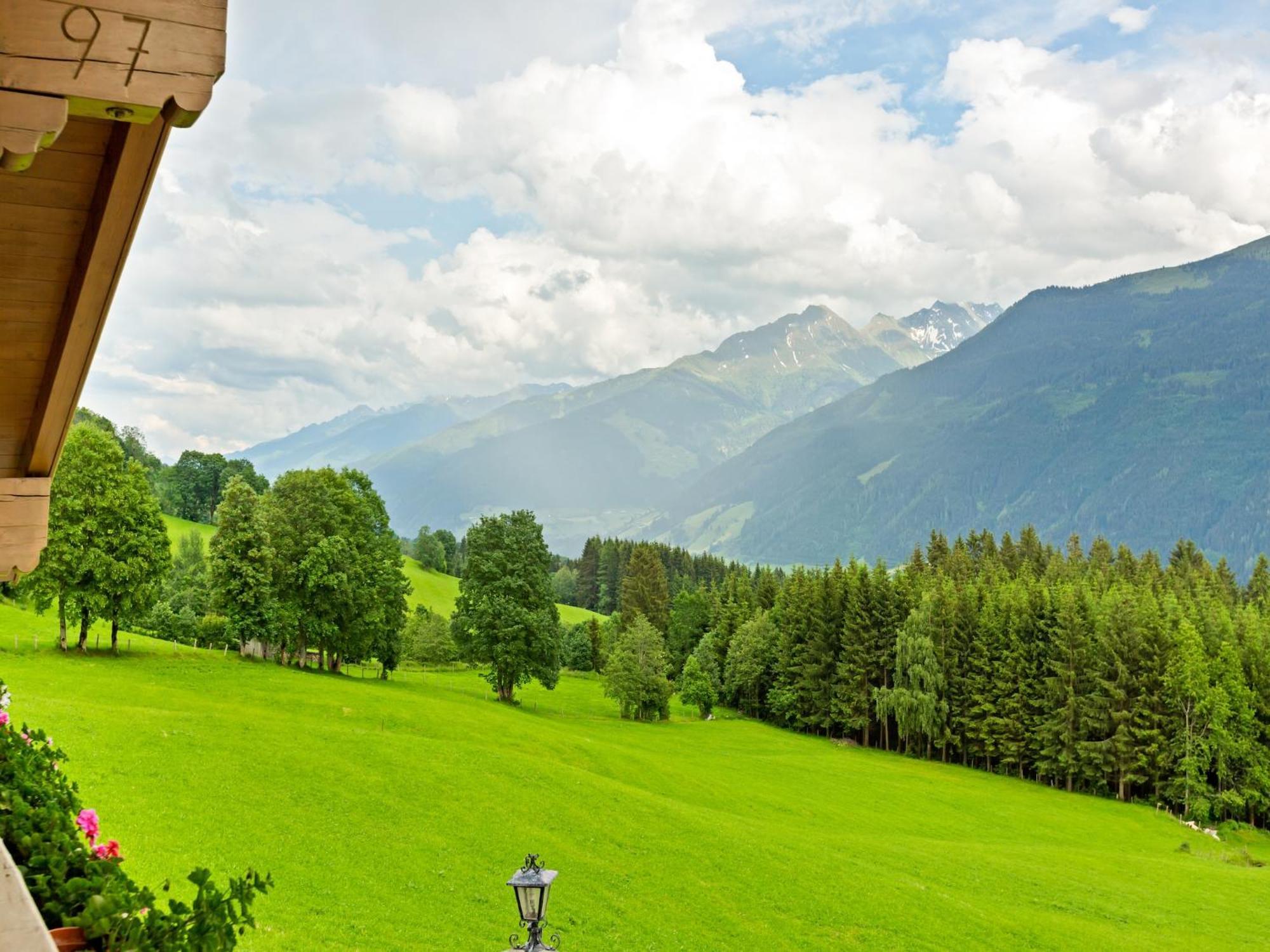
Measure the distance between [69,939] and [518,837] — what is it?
23.3 meters

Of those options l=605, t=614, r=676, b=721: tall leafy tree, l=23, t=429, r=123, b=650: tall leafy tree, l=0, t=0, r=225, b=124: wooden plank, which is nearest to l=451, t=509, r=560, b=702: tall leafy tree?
l=605, t=614, r=676, b=721: tall leafy tree

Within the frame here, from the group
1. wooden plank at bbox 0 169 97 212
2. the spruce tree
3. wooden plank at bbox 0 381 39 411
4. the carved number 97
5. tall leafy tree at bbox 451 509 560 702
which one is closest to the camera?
the carved number 97

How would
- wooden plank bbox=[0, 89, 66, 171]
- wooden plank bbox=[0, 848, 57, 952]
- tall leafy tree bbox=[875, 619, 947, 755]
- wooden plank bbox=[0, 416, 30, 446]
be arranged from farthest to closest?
tall leafy tree bbox=[875, 619, 947, 755]
wooden plank bbox=[0, 416, 30, 446]
wooden plank bbox=[0, 848, 57, 952]
wooden plank bbox=[0, 89, 66, 171]

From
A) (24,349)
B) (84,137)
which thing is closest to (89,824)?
(24,349)

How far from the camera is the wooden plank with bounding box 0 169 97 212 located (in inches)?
158

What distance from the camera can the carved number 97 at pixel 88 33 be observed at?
2840mm

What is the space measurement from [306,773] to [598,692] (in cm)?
6839

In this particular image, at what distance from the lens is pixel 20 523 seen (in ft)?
19.1

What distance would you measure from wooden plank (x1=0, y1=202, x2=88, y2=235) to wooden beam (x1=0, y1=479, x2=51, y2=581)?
2289 millimetres

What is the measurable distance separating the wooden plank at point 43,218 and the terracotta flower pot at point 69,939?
11.4ft

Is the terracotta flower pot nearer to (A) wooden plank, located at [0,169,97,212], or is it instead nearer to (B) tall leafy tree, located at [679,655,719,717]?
→ (A) wooden plank, located at [0,169,97,212]

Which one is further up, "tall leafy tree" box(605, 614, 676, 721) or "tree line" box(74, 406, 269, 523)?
"tree line" box(74, 406, 269, 523)

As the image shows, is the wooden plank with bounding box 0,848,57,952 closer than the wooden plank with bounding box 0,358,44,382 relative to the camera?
Yes

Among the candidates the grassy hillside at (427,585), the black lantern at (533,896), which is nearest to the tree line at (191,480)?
the grassy hillside at (427,585)
